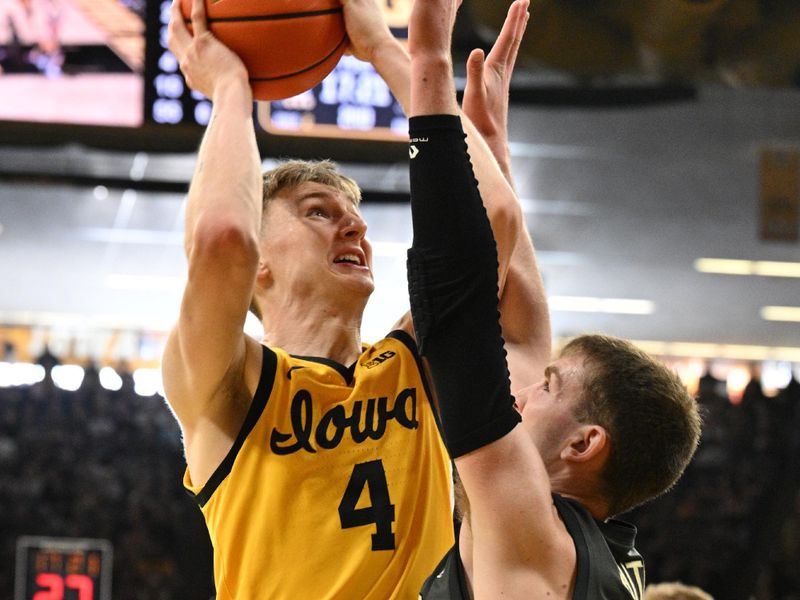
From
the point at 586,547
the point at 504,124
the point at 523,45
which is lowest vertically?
the point at 523,45

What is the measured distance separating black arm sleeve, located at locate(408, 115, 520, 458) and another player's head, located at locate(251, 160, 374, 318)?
1100 mm

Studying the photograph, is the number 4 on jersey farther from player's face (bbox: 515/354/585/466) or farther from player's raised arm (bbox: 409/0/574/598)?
player's raised arm (bbox: 409/0/574/598)

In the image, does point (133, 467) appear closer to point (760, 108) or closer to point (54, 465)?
point (54, 465)

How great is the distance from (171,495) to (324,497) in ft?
38.6

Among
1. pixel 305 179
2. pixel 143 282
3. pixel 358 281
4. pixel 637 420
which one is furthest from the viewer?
pixel 143 282

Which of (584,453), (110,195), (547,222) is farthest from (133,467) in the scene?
(584,453)

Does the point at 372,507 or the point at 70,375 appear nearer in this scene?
the point at 372,507

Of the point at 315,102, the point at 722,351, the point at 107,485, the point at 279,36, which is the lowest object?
the point at 107,485

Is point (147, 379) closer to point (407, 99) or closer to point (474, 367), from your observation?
point (407, 99)

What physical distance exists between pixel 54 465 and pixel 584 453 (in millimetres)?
13040

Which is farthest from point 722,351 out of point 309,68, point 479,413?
point 479,413

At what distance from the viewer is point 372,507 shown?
8.27ft

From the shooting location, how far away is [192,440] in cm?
251

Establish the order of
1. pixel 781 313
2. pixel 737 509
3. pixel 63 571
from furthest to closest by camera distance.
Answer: pixel 781 313 → pixel 737 509 → pixel 63 571
